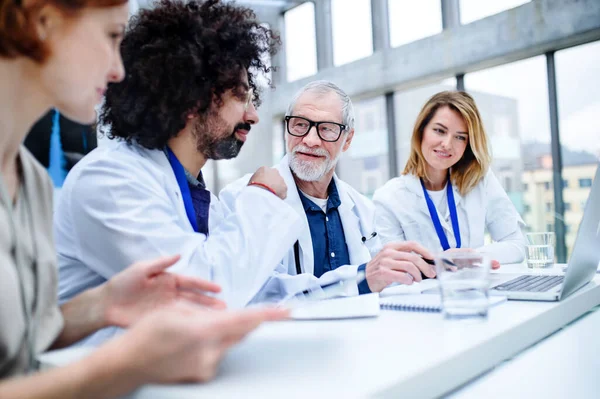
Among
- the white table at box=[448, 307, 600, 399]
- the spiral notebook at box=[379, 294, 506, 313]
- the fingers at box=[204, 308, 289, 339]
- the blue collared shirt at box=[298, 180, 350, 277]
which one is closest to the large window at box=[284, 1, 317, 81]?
the blue collared shirt at box=[298, 180, 350, 277]

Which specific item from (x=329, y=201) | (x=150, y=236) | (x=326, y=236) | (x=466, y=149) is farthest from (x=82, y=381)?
(x=466, y=149)

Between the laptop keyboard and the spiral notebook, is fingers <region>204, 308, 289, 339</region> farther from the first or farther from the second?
the laptop keyboard

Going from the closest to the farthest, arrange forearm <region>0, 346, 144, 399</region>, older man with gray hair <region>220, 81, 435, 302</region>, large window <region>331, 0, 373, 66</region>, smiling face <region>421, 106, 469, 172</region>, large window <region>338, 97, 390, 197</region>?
forearm <region>0, 346, 144, 399</region>, older man with gray hair <region>220, 81, 435, 302</region>, smiling face <region>421, 106, 469, 172</region>, large window <region>338, 97, 390, 197</region>, large window <region>331, 0, 373, 66</region>

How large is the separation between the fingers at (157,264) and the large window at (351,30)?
268 inches

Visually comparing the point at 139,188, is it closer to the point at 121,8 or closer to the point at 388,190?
the point at 121,8

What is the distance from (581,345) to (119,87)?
1543 millimetres

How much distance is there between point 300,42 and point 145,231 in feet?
25.8

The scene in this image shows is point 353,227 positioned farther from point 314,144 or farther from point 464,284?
point 464,284

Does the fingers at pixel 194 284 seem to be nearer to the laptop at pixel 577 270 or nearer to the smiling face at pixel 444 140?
the laptop at pixel 577 270

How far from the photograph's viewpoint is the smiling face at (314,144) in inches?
100

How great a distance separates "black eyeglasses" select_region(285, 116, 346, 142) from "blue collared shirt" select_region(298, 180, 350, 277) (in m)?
0.30

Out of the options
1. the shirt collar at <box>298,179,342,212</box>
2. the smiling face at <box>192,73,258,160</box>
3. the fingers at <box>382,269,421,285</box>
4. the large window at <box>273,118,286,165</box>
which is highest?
the large window at <box>273,118,286,165</box>

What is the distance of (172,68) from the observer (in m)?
1.72

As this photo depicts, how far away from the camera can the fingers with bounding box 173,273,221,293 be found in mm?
1027
